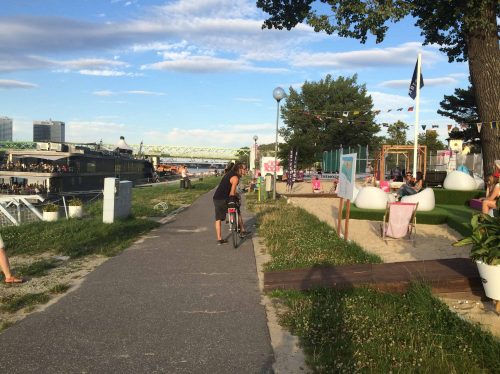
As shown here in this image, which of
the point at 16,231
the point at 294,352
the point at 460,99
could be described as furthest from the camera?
the point at 460,99

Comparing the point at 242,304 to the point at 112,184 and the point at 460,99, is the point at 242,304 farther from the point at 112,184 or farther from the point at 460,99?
the point at 460,99

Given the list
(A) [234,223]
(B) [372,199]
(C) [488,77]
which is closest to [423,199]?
Answer: (B) [372,199]

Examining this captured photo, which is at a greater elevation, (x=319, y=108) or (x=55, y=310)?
(x=319, y=108)

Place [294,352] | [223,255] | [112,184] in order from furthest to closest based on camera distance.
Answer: [112,184] < [223,255] < [294,352]

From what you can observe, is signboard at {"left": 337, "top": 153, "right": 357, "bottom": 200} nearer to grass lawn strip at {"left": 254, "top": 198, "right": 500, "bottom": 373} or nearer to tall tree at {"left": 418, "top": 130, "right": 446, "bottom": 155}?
grass lawn strip at {"left": 254, "top": 198, "right": 500, "bottom": 373}

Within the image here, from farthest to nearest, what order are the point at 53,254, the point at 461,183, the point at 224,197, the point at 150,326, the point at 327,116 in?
the point at 327,116, the point at 461,183, the point at 224,197, the point at 53,254, the point at 150,326

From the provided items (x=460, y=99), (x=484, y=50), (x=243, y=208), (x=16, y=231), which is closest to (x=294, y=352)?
(x=16, y=231)

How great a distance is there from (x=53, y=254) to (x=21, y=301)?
130 inches

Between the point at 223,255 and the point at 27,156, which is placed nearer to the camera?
the point at 223,255

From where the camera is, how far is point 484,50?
1322 cm

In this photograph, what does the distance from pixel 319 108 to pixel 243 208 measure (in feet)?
152

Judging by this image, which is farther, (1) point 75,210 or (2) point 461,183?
(2) point 461,183

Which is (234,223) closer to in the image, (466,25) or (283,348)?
(283,348)

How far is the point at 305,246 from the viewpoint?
8.80 metres
